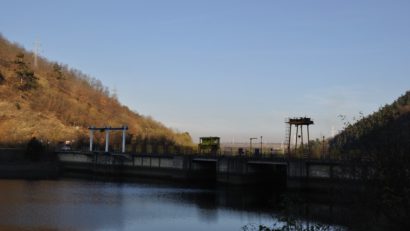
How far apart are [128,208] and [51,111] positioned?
106 m

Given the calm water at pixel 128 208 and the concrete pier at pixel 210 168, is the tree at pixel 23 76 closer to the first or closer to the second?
the concrete pier at pixel 210 168

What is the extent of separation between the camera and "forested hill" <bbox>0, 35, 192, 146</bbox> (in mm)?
117938

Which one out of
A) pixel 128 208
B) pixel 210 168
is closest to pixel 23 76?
pixel 210 168

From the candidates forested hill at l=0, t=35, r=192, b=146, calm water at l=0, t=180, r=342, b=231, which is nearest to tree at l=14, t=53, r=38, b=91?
forested hill at l=0, t=35, r=192, b=146

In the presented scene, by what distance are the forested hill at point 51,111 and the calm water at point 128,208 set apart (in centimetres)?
5844

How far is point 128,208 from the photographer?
4459 cm

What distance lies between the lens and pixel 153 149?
102312 millimetres

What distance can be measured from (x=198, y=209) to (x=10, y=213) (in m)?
16.5

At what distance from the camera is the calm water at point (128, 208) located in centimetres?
3534

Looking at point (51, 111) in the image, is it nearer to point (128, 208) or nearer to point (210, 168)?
point (210, 168)

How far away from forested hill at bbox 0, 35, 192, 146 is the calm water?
192 feet

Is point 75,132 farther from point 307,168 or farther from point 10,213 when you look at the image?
point 10,213

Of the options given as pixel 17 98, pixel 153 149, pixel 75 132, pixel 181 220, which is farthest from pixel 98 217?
pixel 17 98

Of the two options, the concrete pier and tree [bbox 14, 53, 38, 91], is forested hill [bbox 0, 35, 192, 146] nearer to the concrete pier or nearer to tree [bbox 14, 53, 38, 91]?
tree [bbox 14, 53, 38, 91]
